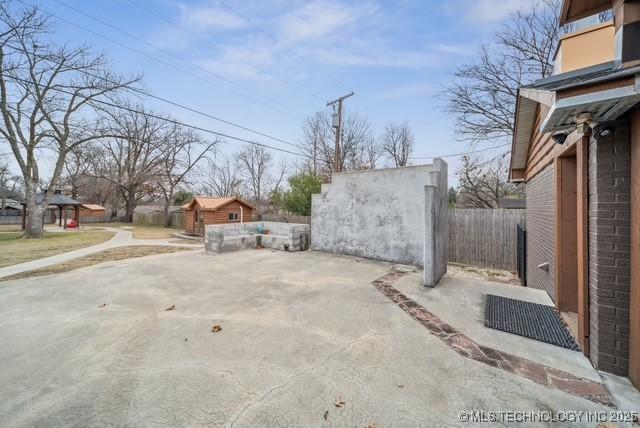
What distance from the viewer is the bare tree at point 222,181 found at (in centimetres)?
3059

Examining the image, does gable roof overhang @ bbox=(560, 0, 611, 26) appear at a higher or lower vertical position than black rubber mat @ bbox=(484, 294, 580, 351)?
higher

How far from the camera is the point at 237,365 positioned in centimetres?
241

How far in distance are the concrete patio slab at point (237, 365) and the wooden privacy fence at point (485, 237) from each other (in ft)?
17.0

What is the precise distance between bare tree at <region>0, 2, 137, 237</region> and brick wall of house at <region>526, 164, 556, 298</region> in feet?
55.1

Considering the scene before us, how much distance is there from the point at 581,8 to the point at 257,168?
27.1 m

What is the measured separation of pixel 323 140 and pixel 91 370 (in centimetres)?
1937

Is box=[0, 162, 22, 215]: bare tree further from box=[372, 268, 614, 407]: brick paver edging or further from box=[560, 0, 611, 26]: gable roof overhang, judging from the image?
box=[560, 0, 611, 26]: gable roof overhang

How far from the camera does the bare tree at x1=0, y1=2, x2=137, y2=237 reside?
1169cm

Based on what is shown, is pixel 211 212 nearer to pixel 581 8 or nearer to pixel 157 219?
pixel 157 219

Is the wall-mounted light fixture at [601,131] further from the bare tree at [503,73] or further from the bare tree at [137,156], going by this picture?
the bare tree at [137,156]

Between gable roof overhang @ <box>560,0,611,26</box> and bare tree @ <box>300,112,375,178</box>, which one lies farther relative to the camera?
bare tree @ <box>300,112,375,178</box>

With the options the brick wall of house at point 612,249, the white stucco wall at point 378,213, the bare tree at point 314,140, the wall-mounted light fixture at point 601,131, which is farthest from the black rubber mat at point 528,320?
the bare tree at point 314,140

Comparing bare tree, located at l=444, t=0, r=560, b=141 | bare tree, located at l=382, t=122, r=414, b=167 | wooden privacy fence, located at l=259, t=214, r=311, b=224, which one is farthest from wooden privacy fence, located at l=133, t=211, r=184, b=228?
bare tree, located at l=444, t=0, r=560, b=141

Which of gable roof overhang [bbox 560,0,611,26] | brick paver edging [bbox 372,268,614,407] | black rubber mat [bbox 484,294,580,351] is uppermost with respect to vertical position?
gable roof overhang [bbox 560,0,611,26]
